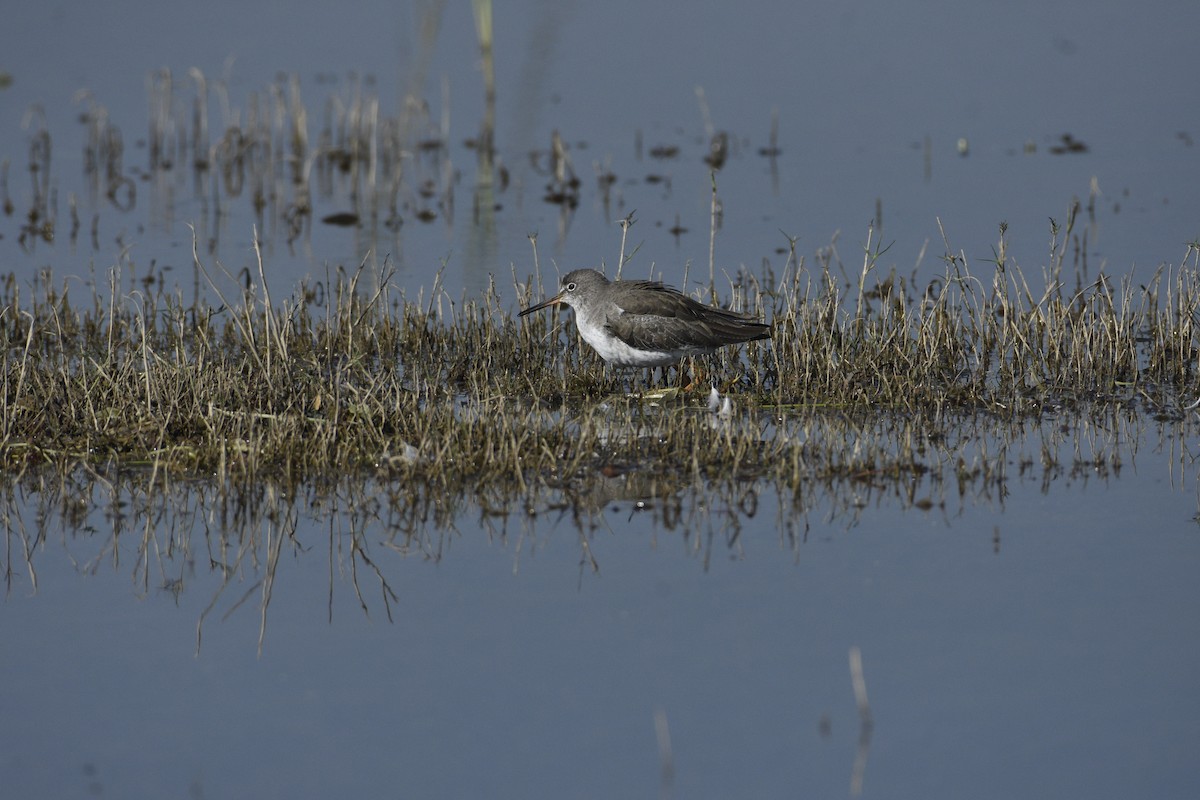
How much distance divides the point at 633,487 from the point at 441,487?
3.52 ft

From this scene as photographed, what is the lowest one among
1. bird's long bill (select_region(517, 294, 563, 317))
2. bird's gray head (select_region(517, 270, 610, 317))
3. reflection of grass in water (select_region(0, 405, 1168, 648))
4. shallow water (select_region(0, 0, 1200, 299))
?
reflection of grass in water (select_region(0, 405, 1168, 648))

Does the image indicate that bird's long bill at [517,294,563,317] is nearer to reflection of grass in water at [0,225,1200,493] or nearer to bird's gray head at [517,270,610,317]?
bird's gray head at [517,270,610,317]

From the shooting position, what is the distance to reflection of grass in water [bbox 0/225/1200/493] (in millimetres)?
8883

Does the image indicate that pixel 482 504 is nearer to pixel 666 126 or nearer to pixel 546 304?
pixel 546 304

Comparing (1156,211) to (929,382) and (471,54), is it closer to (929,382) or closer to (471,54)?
(929,382)

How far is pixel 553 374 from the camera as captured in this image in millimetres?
11227

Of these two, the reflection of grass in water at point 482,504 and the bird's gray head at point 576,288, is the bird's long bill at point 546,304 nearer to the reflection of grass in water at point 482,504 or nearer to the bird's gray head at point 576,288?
the bird's gray head at point 576,288

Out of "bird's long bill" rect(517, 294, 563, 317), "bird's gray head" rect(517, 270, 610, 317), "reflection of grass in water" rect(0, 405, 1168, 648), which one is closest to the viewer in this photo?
"reflection of grass in water" rect(0, 405, 1168, 648)

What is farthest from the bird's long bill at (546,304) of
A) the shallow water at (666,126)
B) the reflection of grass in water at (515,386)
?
the shallow water at (666,126)

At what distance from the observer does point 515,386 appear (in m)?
10.8

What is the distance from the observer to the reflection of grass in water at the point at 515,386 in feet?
29.1

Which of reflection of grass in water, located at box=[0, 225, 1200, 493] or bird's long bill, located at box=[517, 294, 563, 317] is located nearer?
reflection of grass in water, located at box=[0, 225, 1200, 493]

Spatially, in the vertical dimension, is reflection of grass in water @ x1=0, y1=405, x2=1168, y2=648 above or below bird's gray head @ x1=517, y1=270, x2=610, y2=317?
below

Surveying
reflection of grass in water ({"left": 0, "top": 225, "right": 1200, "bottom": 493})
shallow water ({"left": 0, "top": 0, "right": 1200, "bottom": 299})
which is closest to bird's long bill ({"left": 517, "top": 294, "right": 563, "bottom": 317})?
reflection of grass in water ({"left": 0, "top": 225, "right": 1200, "bottom": 493})
